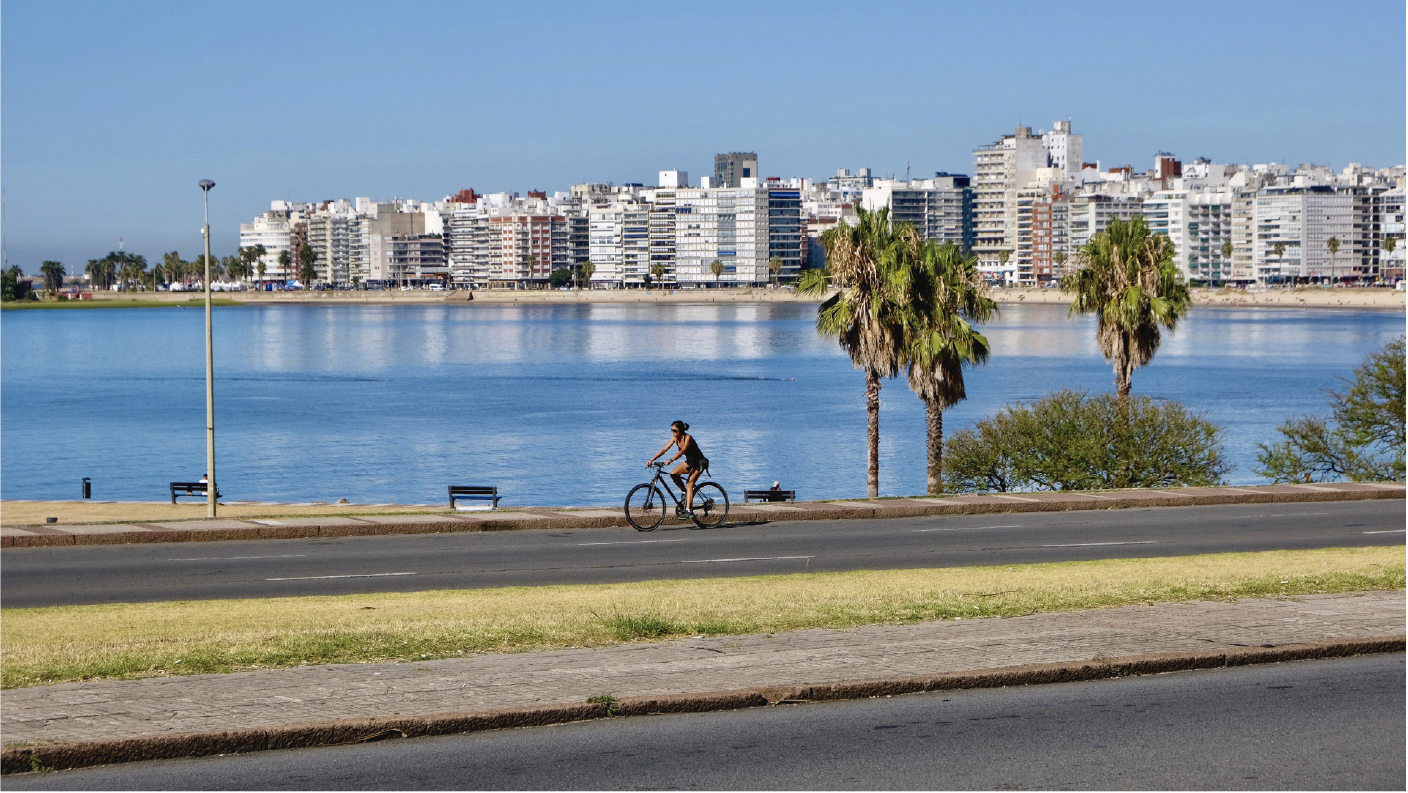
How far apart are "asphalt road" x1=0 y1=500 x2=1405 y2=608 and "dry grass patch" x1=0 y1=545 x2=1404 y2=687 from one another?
1346 mm

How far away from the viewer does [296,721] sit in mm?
9070

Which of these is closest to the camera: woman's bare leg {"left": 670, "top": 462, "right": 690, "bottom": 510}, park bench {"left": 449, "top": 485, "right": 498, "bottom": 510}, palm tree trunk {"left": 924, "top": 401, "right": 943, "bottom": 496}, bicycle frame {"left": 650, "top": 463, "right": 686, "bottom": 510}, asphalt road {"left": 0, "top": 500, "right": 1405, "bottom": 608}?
asphalt road {"left": 0, "top": 500, "right": 1405, "bottom": 608}

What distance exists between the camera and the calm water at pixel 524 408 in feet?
198

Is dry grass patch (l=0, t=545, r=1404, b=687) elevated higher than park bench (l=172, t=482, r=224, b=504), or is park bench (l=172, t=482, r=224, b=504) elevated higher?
dry grass patch (l=0, t=545, r=1404, b=687)

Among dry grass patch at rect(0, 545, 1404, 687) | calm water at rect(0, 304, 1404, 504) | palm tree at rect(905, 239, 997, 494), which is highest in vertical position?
palm tree at rect(905, 239, 997, 494)

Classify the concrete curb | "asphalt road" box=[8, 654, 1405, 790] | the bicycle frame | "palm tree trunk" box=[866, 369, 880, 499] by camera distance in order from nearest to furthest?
1. "asphalt road" box=[8, 654, 1405, 790]
2. the concrete curb
3. the bicycle frame
4. "palm tree trunk" box=[866, 369, 880, 499]

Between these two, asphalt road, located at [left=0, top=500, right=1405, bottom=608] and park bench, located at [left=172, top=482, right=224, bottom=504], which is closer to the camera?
asphalt road, located at [left=0, top=500, right=1405, bottom=608]

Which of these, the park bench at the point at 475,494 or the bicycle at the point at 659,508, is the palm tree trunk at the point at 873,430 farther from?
the bicycle at the point at 659,508

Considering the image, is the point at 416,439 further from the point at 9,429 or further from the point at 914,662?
the point at 914,662

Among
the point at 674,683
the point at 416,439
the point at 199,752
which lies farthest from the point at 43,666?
the point at 416,439

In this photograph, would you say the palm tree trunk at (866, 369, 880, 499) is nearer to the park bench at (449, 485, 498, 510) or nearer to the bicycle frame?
the park bench at (449, 485, 498, 510)

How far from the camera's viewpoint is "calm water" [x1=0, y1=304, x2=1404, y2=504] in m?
60.4

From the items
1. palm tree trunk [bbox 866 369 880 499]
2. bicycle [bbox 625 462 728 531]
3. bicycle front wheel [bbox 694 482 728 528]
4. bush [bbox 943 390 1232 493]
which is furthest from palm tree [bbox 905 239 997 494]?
bicycle [bbox 625 462 728 531]

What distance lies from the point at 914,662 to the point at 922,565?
25.1 ft
